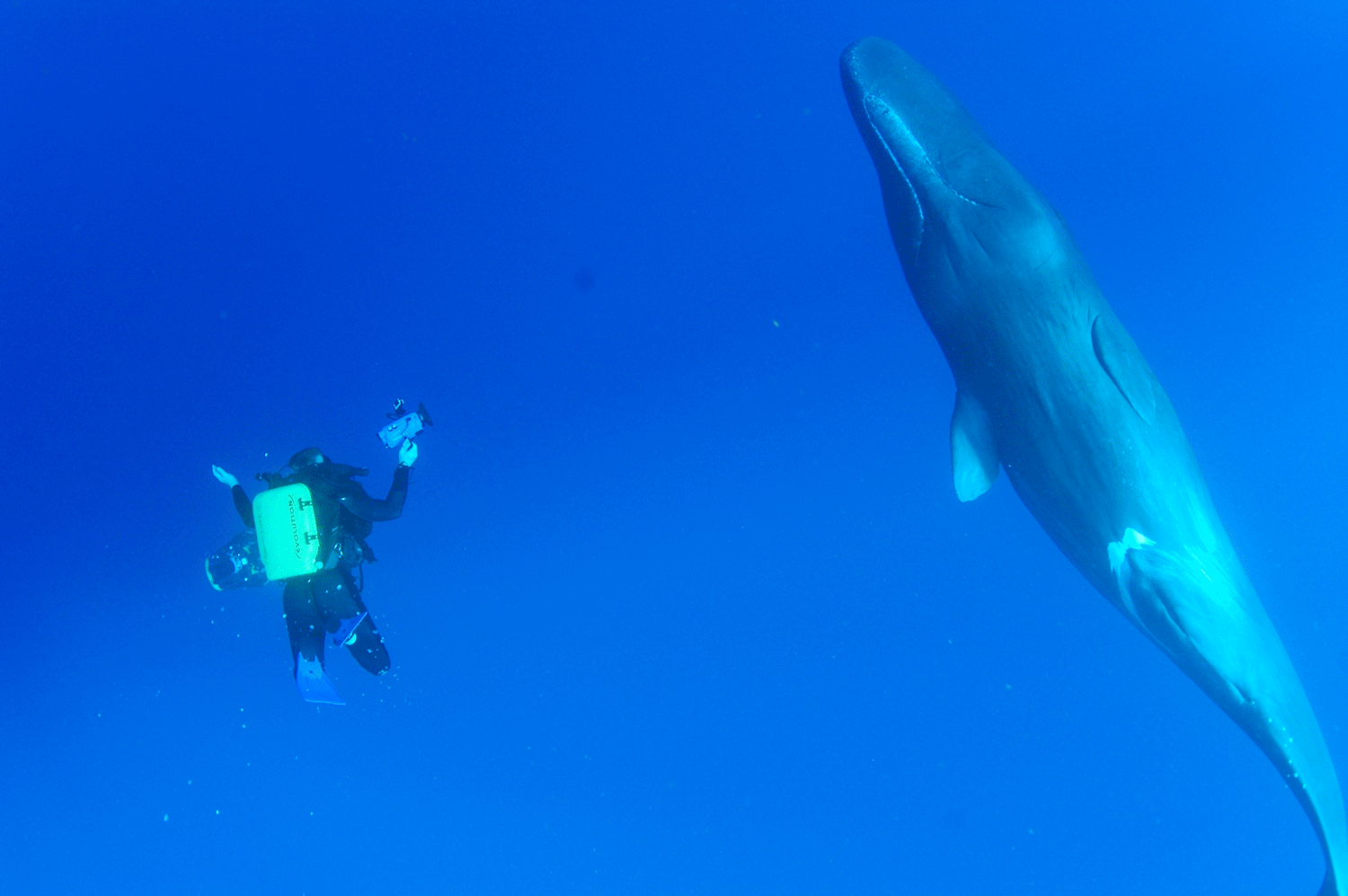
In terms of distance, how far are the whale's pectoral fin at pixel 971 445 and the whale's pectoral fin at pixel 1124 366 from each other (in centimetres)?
65

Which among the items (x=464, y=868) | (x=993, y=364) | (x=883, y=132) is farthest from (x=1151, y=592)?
(x=464, y=868)

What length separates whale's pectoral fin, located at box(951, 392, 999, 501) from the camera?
4129 mm

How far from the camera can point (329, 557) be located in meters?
6.64

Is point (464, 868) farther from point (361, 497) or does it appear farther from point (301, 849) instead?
point (361, 497)

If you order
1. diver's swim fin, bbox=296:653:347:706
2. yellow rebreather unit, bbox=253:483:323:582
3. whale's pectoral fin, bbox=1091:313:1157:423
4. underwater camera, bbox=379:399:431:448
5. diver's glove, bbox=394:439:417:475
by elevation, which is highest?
underwater camera, bbox=379:399:431:448

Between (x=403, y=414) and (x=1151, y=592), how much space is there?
5758 mm

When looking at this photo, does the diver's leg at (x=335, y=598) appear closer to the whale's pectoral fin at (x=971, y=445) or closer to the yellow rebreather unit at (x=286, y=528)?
the yellow rebreather unit at (x=286, y=528)

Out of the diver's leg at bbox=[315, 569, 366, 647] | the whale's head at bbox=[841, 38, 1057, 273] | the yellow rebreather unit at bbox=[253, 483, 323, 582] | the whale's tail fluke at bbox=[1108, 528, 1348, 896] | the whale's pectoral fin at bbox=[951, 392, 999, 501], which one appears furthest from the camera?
the diver's leg at bbox=[315, 569, 366, 647]

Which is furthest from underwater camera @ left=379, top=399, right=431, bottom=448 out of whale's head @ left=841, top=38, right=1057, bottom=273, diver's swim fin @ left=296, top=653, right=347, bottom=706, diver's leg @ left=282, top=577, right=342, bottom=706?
whale's head @ left=841, top=38, right=1057, bottom=273

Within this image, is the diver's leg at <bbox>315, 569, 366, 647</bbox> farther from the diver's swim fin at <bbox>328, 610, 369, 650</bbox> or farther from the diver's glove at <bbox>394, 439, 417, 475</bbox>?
the diver's glove at <bbox>394, 439, 417, 475</bbox>

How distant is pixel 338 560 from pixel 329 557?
0.09 metres

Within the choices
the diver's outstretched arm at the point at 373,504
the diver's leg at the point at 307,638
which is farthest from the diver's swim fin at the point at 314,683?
the diver's outstretched arm at the point at 373,504

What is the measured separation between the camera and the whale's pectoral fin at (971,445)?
4.13m

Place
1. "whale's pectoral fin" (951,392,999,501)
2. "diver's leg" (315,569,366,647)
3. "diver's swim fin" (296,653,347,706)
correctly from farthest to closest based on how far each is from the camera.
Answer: "diver's swim fin" (296,653,347,706) → "diver's leg" (315,569,366,647) → "whale's pectoral fin" (951,392,999,501)
